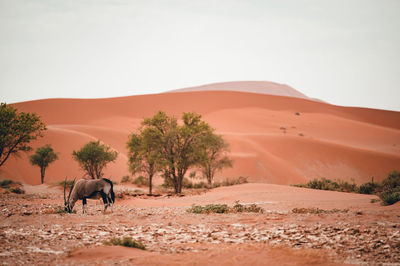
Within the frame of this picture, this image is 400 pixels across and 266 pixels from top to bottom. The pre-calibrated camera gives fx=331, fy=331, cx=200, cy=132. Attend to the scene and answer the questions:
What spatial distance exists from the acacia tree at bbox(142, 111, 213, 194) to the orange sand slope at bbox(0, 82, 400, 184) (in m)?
17.3

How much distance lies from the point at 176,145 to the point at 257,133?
155 feet

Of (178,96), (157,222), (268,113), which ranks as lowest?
(157,222)

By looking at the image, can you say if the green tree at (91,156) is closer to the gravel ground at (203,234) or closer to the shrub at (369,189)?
the gravel ground at (203,234)

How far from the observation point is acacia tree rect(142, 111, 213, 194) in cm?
2697

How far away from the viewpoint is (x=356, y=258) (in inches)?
248

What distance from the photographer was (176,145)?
2794cm

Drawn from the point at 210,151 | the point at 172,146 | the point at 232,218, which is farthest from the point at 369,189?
the point at 232,218

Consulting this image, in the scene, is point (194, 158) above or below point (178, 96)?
below

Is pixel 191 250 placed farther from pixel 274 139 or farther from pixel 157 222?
pixel 274 139

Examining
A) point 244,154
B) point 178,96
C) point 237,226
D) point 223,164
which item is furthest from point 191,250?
point 178,96

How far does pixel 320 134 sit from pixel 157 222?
73.9 metres

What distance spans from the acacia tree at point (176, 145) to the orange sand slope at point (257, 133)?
17.3m

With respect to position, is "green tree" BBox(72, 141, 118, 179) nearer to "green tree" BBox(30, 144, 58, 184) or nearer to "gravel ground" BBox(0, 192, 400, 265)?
"green tree" BBox(30, 144, 58, 184)

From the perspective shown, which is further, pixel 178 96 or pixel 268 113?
pixel 178 96
